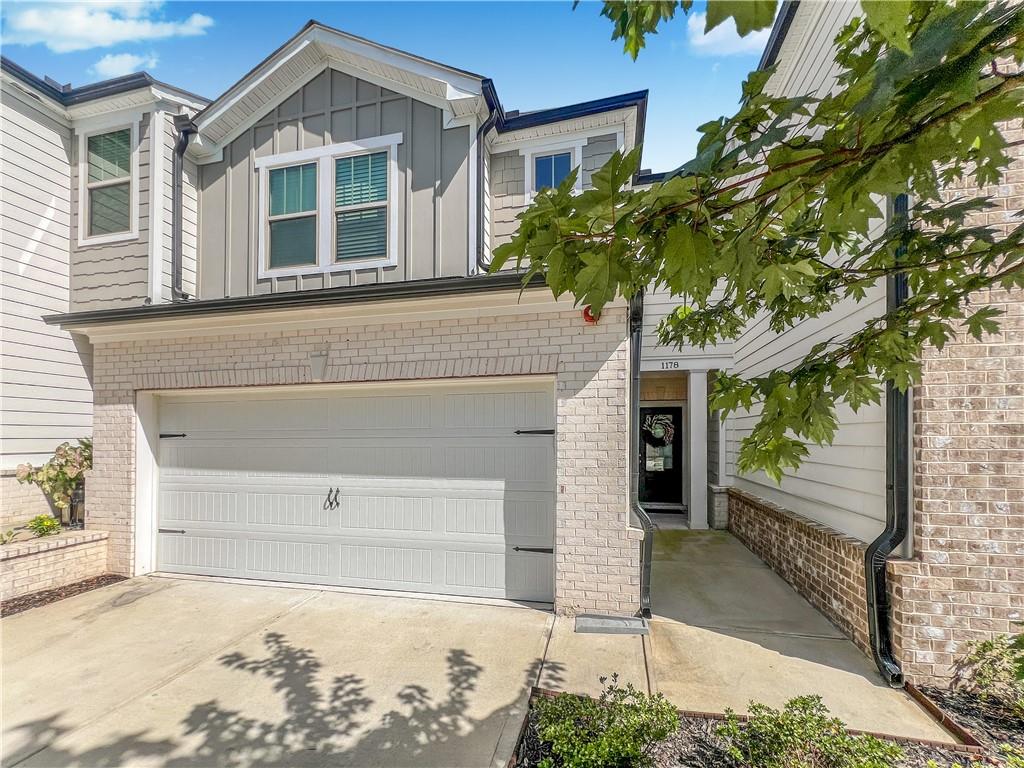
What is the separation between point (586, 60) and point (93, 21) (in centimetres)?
540

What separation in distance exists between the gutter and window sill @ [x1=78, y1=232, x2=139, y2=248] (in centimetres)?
104

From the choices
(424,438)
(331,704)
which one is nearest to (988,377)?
(424,438)

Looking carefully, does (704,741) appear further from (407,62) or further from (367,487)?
(407,62)

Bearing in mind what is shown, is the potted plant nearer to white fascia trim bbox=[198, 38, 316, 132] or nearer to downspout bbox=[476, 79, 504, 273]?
white fascia trim bbox=[198, 38, 316, 132]

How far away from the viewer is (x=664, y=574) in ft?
17.9

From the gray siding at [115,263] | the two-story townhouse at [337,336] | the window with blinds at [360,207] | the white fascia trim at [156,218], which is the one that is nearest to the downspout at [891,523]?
the two-story townhouse at [337,336]

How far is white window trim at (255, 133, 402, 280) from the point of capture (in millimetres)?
5211

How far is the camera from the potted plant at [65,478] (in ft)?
17.9

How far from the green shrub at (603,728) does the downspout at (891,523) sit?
1.85m

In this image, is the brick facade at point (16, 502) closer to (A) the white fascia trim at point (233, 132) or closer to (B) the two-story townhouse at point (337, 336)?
(B) the two-story townhouse at point (337, 336)

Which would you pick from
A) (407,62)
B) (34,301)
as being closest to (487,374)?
(407,62)

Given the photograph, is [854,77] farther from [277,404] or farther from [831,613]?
[277,404]

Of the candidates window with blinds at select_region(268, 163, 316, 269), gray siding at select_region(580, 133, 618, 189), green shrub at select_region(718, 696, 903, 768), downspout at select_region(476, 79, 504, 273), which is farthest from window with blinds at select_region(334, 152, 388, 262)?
green shrub at select_region(718, 696, 903, 768)

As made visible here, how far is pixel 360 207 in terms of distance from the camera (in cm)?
530
